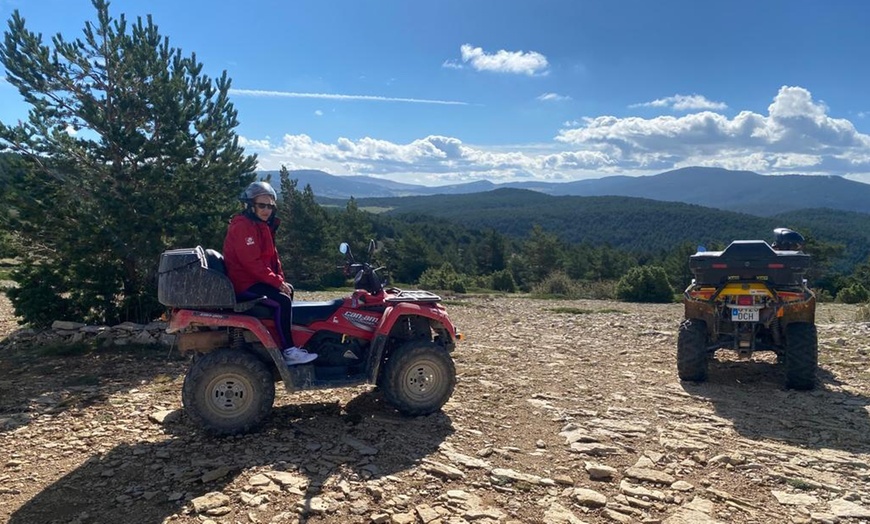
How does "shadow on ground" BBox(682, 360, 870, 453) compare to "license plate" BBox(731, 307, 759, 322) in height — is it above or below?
below

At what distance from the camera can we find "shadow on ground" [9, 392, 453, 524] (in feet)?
14.3

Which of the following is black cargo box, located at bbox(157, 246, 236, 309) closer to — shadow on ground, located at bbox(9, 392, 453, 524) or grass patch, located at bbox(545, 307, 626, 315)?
shadow on ground, located at bbox(9, 392, 453, 524)

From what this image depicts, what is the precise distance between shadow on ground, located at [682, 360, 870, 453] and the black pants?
491cm

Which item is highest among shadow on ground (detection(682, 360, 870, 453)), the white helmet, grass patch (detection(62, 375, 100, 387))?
the white helmet

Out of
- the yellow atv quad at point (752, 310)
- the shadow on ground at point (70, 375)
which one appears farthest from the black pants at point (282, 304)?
the yellow atv quad at point (752, 310)

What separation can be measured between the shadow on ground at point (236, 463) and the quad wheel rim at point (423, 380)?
0.27m

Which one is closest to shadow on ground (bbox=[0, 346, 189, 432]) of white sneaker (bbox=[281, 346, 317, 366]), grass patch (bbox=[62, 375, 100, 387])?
grass patch (bbox=[62, 375, 100, 387])

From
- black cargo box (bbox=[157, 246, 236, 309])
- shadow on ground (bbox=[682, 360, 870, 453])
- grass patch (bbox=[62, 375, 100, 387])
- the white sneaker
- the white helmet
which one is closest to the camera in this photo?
black cargo box (bbox=[157, 246, 236, 309])

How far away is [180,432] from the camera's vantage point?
5.90m

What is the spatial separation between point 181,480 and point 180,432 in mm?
1233

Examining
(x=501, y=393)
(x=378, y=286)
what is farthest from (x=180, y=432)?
(x=501, y=393)

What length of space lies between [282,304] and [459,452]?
7.55ft

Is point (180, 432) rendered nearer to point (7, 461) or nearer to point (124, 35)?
point (7, 461)

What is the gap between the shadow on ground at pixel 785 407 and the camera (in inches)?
242
